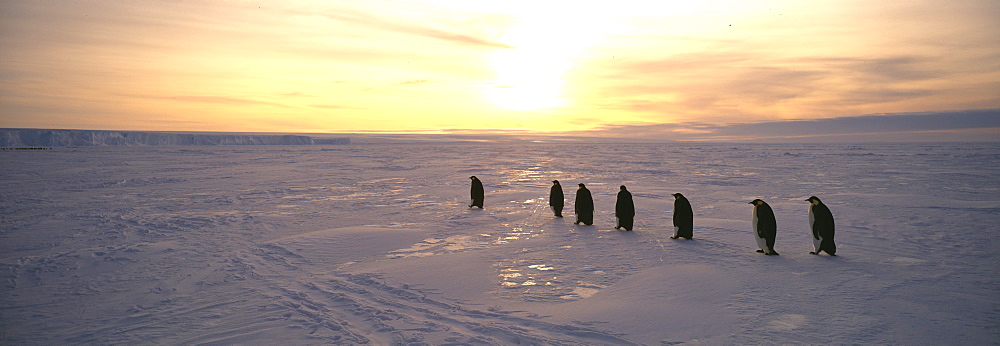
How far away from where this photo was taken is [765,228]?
6086mm

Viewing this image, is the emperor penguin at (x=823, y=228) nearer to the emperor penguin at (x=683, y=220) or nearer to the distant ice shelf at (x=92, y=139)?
the emperor penguin at (x=683, y=220)

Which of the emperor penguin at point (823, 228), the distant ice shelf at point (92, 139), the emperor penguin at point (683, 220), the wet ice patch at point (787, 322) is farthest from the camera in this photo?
the distant ice shelf at point (92, 139)

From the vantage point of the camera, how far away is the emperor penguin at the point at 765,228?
19.9 ft

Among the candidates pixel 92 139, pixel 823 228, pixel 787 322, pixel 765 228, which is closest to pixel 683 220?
pixel 765 228

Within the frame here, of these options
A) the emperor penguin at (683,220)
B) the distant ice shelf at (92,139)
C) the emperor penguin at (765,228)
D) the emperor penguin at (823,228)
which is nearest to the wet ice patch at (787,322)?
the emperor penguin at (765,228)

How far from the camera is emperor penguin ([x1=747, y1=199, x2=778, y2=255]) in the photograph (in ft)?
19.9

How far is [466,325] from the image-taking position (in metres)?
3.93

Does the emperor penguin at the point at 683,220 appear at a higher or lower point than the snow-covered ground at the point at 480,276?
higher

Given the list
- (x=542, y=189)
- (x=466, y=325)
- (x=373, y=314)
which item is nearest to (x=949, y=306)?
(x=466, y=325)

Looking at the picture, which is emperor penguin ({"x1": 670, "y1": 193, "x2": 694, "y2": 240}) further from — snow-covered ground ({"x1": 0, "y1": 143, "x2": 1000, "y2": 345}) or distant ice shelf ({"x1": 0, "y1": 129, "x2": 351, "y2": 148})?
distant ice shelf ({"x1": 0, "y1": 129, "x2": 351, "y2": 148})

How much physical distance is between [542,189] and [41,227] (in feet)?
35.1

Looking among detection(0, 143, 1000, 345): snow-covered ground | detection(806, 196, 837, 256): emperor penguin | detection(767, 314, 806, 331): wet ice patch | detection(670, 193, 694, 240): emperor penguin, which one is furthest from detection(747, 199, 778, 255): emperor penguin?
detection(767, 314, 806, 331): wet ice patch

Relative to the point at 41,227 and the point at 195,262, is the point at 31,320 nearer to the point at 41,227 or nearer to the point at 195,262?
the point at 195,262

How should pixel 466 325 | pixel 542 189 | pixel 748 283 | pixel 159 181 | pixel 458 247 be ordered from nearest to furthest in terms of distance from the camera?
pixel 466 325 → pixel 748 283 → pixel 458 247 → pixel 542 189 → pixel 159 181
